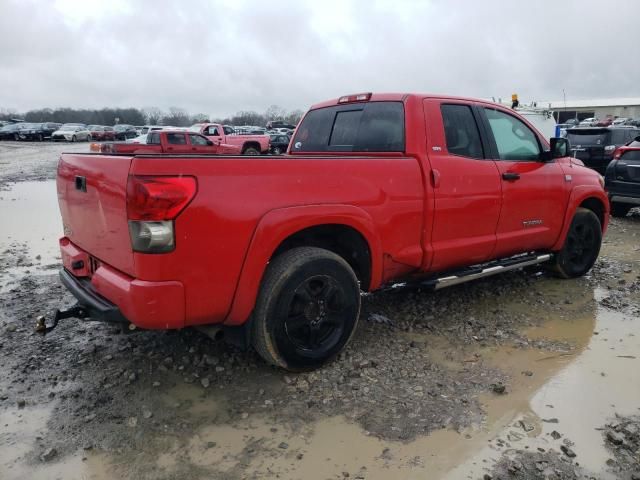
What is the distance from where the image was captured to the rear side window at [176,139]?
18875mm

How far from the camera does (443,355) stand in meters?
3.91

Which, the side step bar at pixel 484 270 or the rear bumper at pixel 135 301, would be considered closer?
the rear bumper at pixel 135 301

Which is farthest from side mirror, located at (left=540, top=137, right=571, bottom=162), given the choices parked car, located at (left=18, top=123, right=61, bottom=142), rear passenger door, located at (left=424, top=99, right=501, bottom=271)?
parked car, located at (left=18, top=123, right=61, bottom=142)

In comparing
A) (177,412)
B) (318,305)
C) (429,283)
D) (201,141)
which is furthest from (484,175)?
(201,141)

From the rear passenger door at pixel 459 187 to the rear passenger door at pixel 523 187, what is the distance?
0.50 ft

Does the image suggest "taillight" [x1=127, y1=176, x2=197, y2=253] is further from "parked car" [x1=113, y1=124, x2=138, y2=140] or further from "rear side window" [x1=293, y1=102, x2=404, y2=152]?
"parked car" [x1=113, y1=124, x2=138, y2=140]

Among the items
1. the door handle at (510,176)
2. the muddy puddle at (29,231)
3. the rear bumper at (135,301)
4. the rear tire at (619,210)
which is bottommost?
the muddy puddle at (29,231)

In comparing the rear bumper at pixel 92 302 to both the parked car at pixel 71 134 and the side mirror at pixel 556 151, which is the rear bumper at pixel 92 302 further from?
the parked car at pixel 71 134

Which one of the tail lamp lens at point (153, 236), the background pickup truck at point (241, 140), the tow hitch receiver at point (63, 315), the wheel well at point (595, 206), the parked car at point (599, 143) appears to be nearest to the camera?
the tail lamp lens at point (153, 236)

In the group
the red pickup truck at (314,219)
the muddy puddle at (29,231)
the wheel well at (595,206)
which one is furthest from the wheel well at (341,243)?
the muddy puddle at (29,231)

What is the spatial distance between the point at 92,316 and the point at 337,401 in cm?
158

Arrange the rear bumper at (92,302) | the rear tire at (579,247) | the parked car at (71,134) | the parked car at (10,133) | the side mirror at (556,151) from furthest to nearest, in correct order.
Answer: the parked car at (71,134) < the parked car at (10,133) < the rear tire at (579,247) < the side mirror at (556,151) < the rear bumper at (92,302)

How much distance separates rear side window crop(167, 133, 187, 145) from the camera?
61.9 ft

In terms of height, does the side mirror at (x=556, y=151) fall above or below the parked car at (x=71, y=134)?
above
